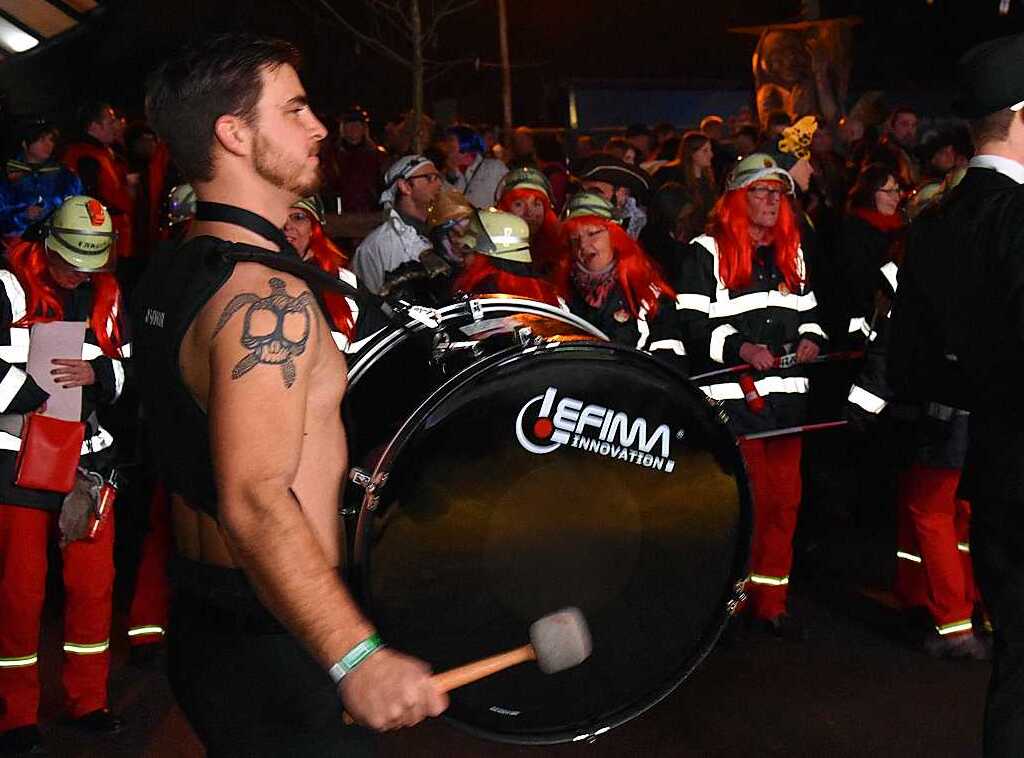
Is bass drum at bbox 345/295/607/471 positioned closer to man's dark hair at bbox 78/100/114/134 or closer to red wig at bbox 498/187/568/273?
red wig at bbox 498/187/568/273

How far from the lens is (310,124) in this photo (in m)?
2.68

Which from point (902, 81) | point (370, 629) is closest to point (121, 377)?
point (370, 629)

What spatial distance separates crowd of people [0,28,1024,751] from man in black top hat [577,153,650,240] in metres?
0.04

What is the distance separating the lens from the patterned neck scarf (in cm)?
648

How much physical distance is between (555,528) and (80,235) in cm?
322

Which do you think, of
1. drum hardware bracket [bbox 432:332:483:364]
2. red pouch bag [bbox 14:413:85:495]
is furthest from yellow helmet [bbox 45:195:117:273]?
drum hardware bracket [bbox 432:332:483:364]

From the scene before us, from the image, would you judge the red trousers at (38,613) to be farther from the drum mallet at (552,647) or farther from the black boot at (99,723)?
the drum mallet at (552,647)

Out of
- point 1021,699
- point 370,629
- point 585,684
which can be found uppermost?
point 370,629

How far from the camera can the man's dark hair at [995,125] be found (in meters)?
3.69

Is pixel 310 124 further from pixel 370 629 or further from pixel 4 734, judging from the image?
pixel 4 734

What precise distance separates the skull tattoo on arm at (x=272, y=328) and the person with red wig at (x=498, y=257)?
3376 mm

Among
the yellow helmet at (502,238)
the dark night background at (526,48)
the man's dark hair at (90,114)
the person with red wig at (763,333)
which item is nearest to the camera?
the yellow helmet at (502,238)

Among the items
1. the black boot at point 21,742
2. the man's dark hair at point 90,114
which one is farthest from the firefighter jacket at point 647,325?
the man's dark hair at point 90,114

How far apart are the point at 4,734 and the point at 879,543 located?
491 cm
